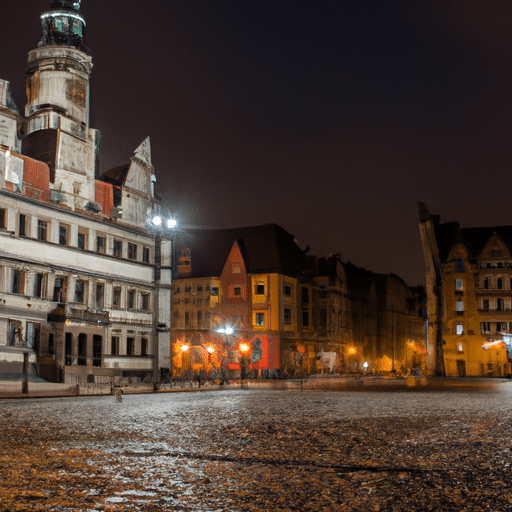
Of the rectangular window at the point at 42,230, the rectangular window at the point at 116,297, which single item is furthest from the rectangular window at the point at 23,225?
the rectangular window at the point at 116,297

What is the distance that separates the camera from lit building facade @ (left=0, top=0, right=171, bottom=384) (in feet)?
141

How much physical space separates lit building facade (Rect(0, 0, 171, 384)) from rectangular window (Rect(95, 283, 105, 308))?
0.08 meters

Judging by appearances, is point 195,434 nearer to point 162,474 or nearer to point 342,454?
point 342,454

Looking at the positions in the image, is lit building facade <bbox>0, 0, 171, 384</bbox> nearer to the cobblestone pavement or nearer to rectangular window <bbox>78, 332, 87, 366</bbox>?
rectangular window <bbox>78, 332, 87, 366</bbox>

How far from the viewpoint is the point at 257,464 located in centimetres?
962

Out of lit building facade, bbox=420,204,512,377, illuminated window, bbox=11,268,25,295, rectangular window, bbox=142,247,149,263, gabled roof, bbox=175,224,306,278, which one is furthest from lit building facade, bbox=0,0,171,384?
lit building facade, bbox=420,204,512,377

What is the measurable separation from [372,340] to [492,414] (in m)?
87.9

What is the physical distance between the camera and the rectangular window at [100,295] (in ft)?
160

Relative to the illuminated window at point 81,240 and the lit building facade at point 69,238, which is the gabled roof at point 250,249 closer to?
the lit building facade at point 69,238

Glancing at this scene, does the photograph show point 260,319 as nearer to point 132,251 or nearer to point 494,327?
point 132,251

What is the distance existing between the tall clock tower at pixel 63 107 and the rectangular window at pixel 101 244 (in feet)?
8.36

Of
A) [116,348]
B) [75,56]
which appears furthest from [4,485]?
[75,56]

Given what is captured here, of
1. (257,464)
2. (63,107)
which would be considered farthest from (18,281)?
(257,464)

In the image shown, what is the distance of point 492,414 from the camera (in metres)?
18.9
